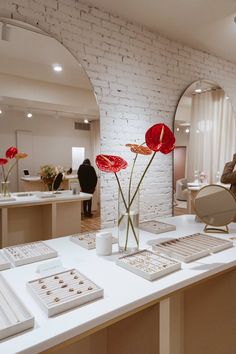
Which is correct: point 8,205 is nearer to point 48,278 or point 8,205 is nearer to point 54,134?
point 54,134

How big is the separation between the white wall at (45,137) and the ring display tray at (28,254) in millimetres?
721

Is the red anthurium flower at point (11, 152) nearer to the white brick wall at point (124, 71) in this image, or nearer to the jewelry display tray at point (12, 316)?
the white brick wall at point (124, 71)

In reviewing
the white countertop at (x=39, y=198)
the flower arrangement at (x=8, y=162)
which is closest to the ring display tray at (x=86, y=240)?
the white countertop at (x=39, y=198)

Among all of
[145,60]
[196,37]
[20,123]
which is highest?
[196,37]

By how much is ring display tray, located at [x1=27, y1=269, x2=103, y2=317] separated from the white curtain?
2.31 meters

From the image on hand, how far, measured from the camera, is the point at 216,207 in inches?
68.1

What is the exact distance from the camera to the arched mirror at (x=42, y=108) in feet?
6.29

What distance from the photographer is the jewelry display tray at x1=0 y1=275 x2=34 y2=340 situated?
737 mm

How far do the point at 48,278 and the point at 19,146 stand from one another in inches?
48.3

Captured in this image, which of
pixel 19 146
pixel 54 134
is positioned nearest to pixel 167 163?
pixel 54 134

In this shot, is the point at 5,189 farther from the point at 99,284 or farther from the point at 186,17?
the point at 186,17

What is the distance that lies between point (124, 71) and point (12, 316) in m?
2.18

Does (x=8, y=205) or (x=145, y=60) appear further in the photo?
(x=145, y=60)

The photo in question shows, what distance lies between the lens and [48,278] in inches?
40.3
